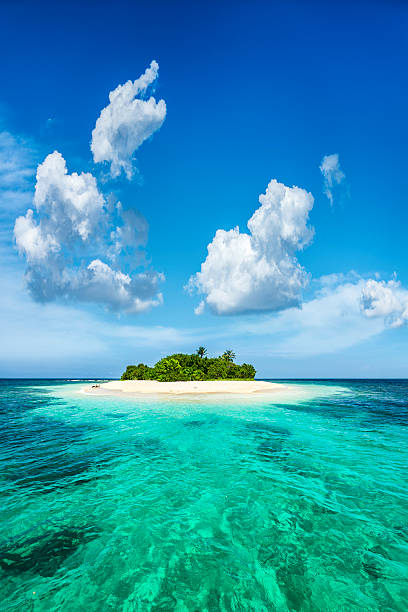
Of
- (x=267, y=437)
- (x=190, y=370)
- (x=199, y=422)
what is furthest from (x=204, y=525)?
(x=190, y=370)

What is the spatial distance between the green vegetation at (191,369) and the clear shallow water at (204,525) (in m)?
54.9

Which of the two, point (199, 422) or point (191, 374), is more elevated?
point (191, 374)

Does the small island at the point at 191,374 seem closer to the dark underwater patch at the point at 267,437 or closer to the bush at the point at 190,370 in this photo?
the bush at the point at 190,370

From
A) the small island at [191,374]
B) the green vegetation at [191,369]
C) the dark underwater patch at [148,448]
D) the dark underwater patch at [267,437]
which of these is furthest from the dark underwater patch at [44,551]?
the green vegetation at [191,369]

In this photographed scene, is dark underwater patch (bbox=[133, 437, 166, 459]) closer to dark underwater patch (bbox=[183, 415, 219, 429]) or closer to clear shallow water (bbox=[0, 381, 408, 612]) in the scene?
clear shallow water (bbox=[0, 381, 408, 612])

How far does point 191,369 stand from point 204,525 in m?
69.1

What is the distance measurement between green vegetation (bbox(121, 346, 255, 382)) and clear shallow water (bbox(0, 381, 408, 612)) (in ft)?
180

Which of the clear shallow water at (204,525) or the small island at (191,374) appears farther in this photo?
the small island at (191,374)

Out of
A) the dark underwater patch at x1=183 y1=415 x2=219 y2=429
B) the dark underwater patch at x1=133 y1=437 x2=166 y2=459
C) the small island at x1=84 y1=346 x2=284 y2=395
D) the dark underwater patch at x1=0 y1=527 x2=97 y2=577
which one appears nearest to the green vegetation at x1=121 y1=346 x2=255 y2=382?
the small island at x1=84 y1=346 x2=284 y2=395

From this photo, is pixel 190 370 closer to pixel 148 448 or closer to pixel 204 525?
pixel 148 448

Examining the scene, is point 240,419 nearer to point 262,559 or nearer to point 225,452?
point 225,452

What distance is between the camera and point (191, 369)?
77.1 metres

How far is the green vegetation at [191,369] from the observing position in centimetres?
7369

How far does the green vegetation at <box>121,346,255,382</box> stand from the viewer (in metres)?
73.7
